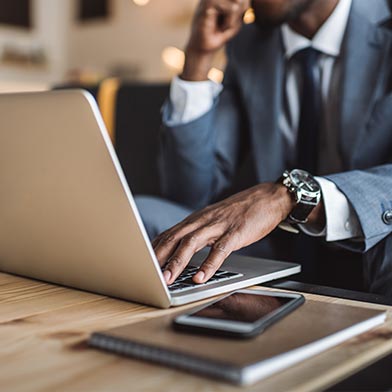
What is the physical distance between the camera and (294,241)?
4.21ft

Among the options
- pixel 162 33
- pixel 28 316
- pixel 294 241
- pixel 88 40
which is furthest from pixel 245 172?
pixel 88 40

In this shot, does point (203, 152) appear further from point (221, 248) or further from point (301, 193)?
point (221, 248)

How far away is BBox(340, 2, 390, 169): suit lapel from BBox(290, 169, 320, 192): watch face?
0.35 m

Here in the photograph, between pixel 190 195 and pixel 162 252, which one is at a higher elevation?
pixel 162 252

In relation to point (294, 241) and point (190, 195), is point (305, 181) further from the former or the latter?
point (190, 195)

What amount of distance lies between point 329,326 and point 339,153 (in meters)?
0.80

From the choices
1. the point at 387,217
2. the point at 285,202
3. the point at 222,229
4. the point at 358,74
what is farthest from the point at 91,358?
the point at 358,74

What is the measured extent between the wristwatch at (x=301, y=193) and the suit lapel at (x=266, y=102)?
0.46 meters

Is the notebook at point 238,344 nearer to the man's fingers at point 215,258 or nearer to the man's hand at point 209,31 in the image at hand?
the man's fingers at point 215,258

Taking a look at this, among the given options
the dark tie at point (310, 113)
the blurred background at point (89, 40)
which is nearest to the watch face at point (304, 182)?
the dark tie at point (310, 113)

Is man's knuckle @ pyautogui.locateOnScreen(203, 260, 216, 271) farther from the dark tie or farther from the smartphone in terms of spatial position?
the dark tie

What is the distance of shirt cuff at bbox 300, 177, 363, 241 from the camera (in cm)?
88

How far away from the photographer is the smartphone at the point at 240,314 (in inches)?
18.3

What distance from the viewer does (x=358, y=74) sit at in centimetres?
124
